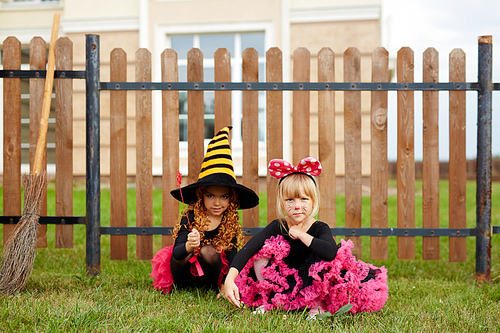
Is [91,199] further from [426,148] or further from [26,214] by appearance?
[426,148]

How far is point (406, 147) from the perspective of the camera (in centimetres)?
316

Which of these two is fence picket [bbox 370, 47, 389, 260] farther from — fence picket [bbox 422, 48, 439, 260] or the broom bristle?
the broom bristle

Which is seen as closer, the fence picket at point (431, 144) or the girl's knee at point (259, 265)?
the girl's knee at point (259, 265)

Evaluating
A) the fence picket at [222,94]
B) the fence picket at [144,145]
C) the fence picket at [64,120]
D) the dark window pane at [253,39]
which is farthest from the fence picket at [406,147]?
the dark window pane at [253,39]

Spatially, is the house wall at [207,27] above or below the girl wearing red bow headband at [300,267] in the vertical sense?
above

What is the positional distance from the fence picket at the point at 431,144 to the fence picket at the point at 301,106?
35.2 inches

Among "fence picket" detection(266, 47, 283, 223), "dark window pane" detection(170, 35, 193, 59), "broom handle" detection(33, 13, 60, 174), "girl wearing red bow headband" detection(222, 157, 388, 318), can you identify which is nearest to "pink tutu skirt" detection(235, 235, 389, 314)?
"girl wearing red bow headband" detection(222, 157, 388, 318)

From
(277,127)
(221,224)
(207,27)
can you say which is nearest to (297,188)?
(221,224)

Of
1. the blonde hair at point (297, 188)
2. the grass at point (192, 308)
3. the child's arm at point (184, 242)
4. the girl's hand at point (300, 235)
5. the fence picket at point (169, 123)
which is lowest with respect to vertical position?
the grass at point (192, 308)

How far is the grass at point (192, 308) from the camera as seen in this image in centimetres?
206

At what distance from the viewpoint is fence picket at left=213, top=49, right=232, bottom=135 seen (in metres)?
3.15

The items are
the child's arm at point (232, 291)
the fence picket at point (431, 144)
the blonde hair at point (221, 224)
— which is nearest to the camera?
the child's arm at point (232, 291)

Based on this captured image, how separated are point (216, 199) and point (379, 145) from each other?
4.56 ft

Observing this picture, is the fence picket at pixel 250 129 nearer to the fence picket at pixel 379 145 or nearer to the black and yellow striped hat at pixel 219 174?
the black and yellow striped hat at pixel 219 174
